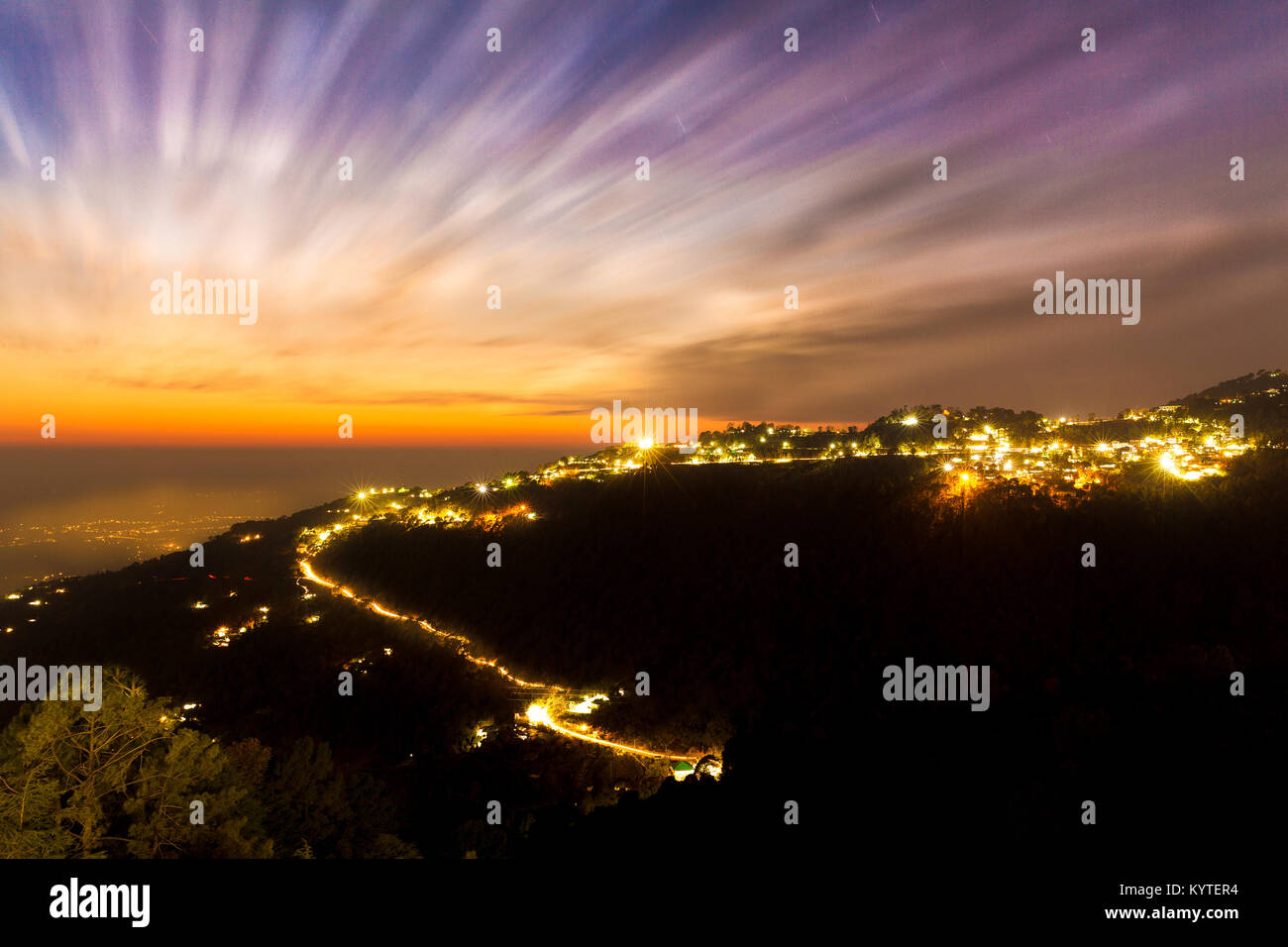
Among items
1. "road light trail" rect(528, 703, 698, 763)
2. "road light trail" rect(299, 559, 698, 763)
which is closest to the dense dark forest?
"road light trail" rect(528, 703, 698, 763)

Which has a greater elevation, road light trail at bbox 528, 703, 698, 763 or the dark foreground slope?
the dark foreground slope

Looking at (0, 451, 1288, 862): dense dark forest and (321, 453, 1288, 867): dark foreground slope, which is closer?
(321, 453, 1288, 867): dark foreground slope

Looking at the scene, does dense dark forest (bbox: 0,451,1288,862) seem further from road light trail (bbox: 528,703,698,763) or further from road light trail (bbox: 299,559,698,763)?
road light trail (bbox: 299,559,698,763)

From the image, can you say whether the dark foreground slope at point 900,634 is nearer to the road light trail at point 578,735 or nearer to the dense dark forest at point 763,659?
the dense dark forest at point 763,659

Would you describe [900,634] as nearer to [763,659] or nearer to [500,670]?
[763,659]

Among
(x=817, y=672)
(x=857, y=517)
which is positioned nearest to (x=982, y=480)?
(x=857, y=517)

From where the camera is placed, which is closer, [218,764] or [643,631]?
[218,764]

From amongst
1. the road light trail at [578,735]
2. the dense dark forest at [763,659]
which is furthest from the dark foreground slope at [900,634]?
the road light trail at [578,735]
